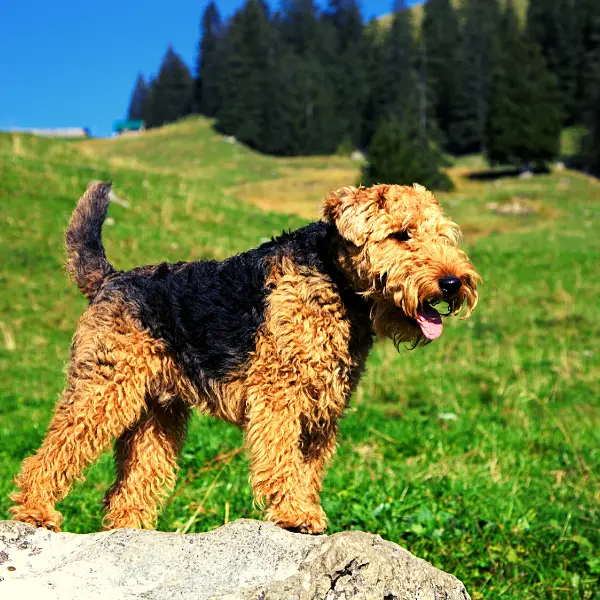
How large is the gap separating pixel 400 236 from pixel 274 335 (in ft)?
2.77

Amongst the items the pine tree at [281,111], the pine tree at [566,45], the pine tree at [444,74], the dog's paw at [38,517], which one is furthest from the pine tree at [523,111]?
the dog's paw at [38,517]

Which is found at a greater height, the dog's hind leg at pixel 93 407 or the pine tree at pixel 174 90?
the pine tree at pixel 174 90

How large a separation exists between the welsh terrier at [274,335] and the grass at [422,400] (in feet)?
4.58

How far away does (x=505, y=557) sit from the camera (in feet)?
17.0

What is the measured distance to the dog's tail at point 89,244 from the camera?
15.8ft

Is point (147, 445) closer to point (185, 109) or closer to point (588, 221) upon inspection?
point (588, 221)

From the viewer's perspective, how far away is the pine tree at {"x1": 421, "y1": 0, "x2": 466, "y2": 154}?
7925 centimetres

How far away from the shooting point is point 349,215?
3.84 meters

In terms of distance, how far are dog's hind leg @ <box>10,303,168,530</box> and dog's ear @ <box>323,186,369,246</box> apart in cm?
125

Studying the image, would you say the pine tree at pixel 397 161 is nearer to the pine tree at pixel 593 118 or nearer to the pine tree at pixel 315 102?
the pine tree at pixel 593 118

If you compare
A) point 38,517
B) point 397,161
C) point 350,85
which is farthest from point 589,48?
point 38,517

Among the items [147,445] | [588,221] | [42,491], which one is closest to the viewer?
[42,491]

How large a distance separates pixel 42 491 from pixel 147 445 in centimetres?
73

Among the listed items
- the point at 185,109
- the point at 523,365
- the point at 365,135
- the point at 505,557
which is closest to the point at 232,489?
the point at 505,557
